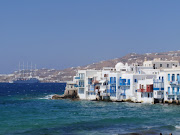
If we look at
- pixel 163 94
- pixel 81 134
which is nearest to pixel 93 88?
pixel 163 94

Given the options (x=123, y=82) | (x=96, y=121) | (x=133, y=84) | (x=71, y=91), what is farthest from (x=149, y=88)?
(x=71, y=91)

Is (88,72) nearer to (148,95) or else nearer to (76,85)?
(76,85)

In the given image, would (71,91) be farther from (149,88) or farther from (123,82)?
(149,88)

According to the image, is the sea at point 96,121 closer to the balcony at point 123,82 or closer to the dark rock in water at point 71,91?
the balcony at point 123,82

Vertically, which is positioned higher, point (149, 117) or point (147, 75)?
point (147, 75)

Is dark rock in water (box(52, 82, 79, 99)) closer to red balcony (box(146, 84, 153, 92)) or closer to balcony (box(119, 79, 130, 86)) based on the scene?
balcony (box(119, 79, 130, 86))

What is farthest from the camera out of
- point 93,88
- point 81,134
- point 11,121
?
point 93,88

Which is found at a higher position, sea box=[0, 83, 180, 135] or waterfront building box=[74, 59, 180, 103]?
waterfront building box=[74, 59, 180, 103]

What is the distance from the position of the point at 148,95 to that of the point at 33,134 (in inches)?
1393

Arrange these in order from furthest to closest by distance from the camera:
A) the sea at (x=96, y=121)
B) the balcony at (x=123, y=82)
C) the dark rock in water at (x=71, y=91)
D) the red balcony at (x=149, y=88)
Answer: the dark rock in water at (x=71, y=91) → the balcony at (x=123, y=82) → the red balcony at (x=149, y=88) → the sea at (x=96, y=121)

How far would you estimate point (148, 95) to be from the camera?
236ft

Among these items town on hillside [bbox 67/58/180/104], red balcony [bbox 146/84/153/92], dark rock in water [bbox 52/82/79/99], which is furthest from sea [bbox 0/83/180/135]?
dark rock in water [bbox 52/82/79/99]

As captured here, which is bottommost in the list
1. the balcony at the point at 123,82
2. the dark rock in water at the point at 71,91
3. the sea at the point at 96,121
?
the sea at the point at 96,121

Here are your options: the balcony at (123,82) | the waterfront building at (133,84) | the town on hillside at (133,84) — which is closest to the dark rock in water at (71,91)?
the town on hillside at (133,84)
